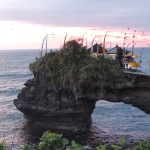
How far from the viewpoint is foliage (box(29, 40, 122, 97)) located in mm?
22531

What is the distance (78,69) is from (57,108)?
2.74 meters

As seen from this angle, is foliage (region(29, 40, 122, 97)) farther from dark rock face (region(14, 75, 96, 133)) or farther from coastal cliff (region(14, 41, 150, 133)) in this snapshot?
dark rock face (region(14, 75, 96, 133))

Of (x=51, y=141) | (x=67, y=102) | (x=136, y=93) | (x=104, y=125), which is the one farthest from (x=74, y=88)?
(x=51, y=141)

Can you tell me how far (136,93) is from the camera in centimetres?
2316

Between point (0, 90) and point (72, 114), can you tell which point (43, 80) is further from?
point (0, 90)

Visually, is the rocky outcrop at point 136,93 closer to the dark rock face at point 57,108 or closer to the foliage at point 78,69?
the foliage at point 78,69

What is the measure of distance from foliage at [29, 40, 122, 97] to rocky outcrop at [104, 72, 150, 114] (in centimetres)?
74

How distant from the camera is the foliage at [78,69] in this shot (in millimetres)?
22531

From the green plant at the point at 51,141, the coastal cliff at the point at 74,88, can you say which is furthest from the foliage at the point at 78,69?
the green plant at the point at 51,141

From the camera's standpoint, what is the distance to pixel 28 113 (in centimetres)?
2541

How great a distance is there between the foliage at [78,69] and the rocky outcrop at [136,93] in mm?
744

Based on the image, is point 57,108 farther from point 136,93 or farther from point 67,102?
point 136,93

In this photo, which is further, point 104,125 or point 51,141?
point 104,125

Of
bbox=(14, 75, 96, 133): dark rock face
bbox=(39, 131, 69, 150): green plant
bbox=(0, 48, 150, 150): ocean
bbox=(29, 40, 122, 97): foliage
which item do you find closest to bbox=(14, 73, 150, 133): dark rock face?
bbox=(14, 75, 96, 133): dark rock face
